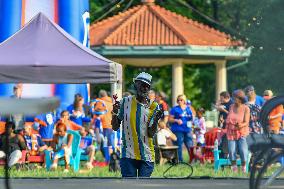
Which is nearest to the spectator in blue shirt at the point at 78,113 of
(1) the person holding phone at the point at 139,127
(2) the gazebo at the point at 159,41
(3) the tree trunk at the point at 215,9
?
(1) the person holding phone at the point at 139,127

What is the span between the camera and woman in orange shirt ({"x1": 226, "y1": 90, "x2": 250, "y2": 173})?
21.6 meters

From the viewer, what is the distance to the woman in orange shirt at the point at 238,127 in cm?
2156

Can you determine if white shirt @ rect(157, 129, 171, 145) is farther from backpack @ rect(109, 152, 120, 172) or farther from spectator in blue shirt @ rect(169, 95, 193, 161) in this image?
backpack @ rect(109, 152, 120, 172)

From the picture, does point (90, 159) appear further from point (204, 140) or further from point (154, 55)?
point (154, 55)

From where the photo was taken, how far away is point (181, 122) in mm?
25266

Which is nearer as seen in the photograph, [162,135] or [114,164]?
[114,164]

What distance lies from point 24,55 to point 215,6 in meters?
35.2

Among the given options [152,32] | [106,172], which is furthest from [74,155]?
[152,32]

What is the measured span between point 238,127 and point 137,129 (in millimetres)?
8399

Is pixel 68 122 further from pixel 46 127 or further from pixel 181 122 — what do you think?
pixel 181 122

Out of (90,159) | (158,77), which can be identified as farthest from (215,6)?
(90,159)

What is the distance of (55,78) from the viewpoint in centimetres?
2106

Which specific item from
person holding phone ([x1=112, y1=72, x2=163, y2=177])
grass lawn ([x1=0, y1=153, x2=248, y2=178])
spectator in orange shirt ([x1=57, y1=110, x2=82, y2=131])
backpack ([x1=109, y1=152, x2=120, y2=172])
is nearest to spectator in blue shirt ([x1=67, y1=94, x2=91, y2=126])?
spectator in orange shirt ([x1=57, y1=110, x2=82, y2=131])

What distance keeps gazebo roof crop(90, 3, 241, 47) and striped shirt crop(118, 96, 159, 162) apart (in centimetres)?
2678
